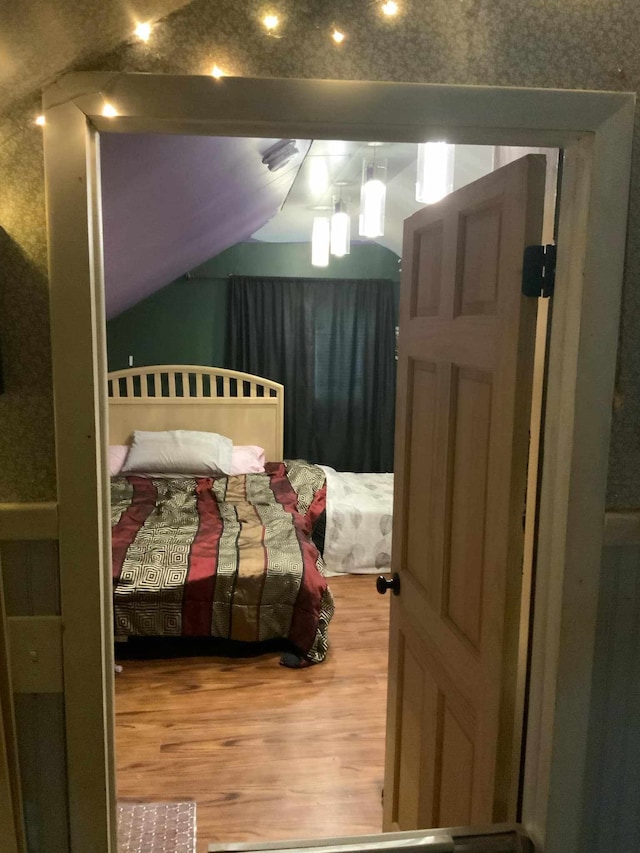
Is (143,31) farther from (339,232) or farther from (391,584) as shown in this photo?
(339,232)

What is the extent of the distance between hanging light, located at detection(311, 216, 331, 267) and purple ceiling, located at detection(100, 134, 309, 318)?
300mm

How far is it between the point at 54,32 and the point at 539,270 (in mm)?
901

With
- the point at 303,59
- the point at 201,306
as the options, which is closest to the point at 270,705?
the point at 303,59

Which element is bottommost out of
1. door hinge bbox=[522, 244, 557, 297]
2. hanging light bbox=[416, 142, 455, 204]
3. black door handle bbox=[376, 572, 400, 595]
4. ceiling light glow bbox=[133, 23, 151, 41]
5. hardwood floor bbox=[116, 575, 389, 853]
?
hardwood floor bbox=[116, 575, 389, 853]

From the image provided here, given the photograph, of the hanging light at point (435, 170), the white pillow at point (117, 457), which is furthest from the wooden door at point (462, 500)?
the white pillow at point (117, 457)

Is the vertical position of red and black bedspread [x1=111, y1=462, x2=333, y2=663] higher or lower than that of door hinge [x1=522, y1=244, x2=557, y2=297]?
lower

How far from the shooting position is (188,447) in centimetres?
485

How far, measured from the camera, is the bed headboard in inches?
205

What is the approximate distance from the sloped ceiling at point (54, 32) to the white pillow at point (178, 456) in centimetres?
383

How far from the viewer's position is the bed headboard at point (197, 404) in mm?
5211

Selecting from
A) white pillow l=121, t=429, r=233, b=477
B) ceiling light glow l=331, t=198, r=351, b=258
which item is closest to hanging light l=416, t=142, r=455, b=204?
ceiling light glow l=331, t=198, r=351, b=258

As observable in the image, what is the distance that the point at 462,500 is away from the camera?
1571 mm

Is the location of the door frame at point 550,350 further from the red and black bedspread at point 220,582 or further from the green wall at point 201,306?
the green wall at point 201,306

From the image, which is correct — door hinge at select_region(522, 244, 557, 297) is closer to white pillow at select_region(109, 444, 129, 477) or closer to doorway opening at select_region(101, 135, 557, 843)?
doorway opening at select_region(101, 135, 557, 843)
